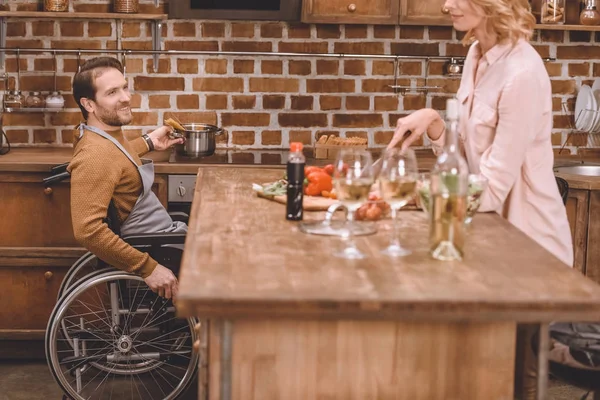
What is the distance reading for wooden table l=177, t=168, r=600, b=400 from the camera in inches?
68.8

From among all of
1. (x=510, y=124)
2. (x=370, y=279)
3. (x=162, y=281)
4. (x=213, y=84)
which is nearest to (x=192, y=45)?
(x=213, y=84)

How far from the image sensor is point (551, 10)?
441 centimetres

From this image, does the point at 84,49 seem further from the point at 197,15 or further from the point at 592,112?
the point at 592,112

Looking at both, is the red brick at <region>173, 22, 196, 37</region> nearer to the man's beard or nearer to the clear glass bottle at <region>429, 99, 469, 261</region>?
the man's beard

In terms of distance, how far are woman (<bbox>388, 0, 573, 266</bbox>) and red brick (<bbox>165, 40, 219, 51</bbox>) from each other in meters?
1.90

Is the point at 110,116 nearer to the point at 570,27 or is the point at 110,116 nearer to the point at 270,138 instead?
the point at 270,138

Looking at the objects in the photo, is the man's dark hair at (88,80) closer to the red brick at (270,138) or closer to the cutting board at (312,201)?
the cutting board at (312,201)

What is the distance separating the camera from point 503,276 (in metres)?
1.92

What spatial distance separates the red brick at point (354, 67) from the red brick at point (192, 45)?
65 cm

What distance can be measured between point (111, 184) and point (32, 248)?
0.93 meters

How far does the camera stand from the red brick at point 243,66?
4508 millimetres

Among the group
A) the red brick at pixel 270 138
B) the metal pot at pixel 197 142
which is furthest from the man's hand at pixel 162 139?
the red brick at pixel 270 138

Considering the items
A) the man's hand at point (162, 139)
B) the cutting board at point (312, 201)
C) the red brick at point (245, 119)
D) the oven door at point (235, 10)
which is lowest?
the cutting board at point (312, 201)

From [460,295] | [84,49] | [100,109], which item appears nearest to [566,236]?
[460,295]
